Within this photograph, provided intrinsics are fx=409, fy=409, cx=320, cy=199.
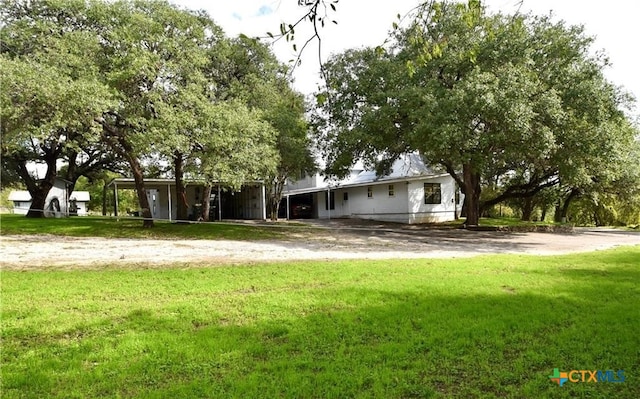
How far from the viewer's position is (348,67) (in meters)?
19.2

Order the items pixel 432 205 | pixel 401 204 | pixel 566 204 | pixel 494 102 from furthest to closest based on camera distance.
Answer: pixel 566 204
pixel 432 205
pixel 401 204
pixel 494 102

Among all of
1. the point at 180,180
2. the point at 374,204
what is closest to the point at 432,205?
the point at 374,204

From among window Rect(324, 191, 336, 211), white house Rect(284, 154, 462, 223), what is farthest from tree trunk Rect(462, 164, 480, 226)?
window Rect(324, 191, 336, 211)

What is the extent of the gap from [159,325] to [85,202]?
5017 cm

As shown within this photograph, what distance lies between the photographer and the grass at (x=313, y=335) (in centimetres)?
322

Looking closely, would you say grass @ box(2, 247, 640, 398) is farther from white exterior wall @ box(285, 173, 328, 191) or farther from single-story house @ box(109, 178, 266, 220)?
white exterior wall @ box(285, 173, 328, 191)

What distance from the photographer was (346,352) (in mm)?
3875

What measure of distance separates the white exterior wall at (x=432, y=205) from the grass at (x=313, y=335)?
18.2 metres

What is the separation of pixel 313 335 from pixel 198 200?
2662cm

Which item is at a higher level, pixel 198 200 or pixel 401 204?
pixel 198 200

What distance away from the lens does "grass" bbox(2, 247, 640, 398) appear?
3.22 m

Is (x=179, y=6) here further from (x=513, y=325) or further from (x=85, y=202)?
(x=85, y=202)

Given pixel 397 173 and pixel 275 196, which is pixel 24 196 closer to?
pixel 275 196

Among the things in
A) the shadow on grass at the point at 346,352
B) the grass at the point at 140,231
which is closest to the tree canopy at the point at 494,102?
the grass at the point at 140,231
